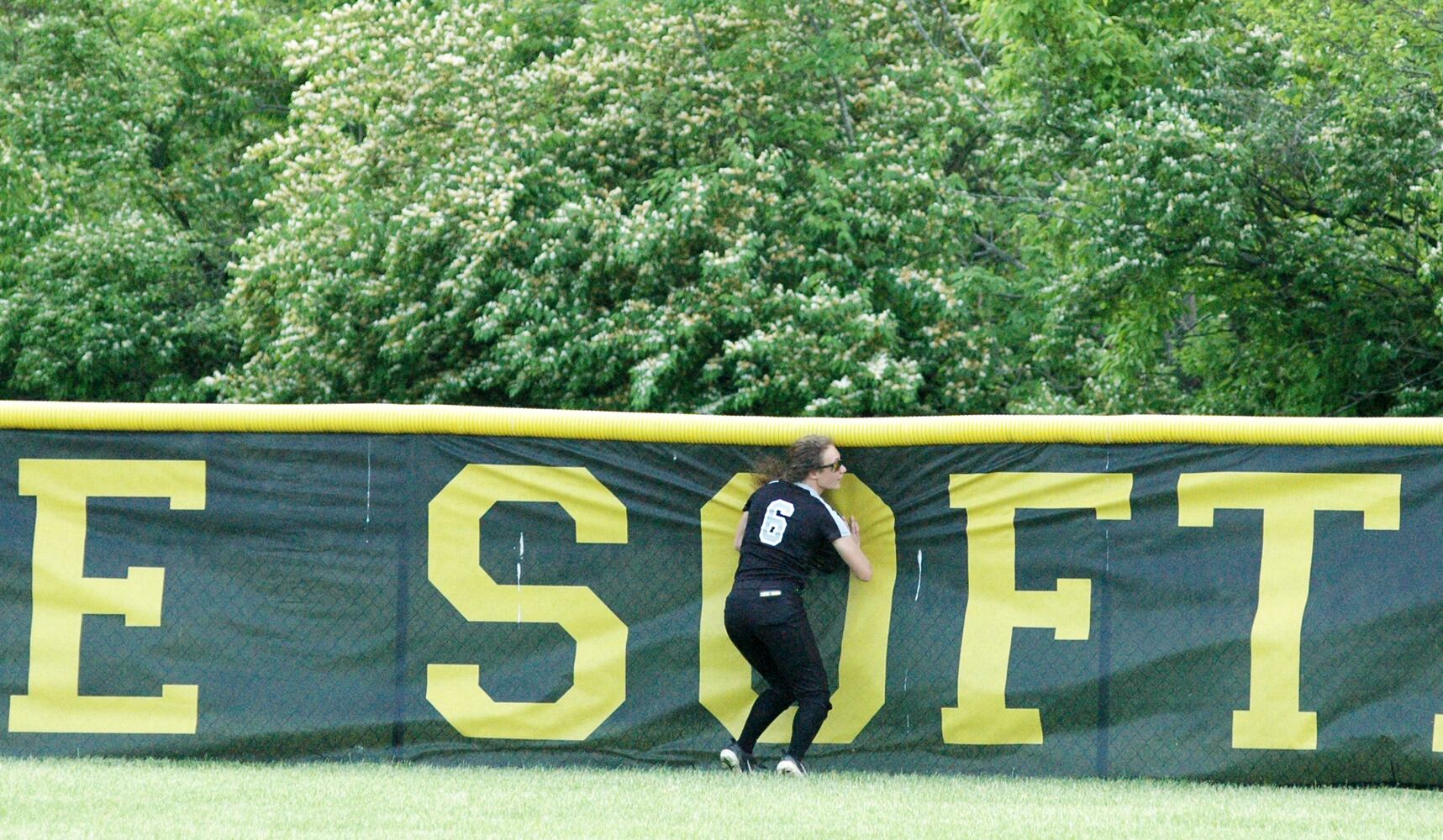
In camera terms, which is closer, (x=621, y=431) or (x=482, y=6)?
(x=621, y=431)

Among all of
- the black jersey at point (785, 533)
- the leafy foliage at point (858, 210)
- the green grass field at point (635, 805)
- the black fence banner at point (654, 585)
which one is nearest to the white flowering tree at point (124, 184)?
the leafy foliage at point (858, 210)

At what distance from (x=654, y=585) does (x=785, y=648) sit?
0.74 m

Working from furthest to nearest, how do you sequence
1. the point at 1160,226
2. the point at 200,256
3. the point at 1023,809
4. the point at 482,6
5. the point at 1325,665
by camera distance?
the point at 200,256
the point at 482,6
the point at 1160,226
the point at 1325,665
the point at 1023,809

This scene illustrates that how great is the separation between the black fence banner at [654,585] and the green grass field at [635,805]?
9.4 inches

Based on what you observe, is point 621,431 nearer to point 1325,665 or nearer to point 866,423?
point 866,423

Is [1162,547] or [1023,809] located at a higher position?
[1162,547]

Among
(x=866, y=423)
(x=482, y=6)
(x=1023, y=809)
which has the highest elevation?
(x=482, y=6)

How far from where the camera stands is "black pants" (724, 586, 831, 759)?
6.62 m

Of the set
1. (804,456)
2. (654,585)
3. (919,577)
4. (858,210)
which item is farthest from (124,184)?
(919,577)

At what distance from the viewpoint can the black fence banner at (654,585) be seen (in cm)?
677

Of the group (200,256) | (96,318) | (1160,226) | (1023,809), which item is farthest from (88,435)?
(200,256)

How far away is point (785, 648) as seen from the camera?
6629 millimetres

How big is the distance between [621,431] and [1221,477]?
255cm

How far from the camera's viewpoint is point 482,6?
16375mm
